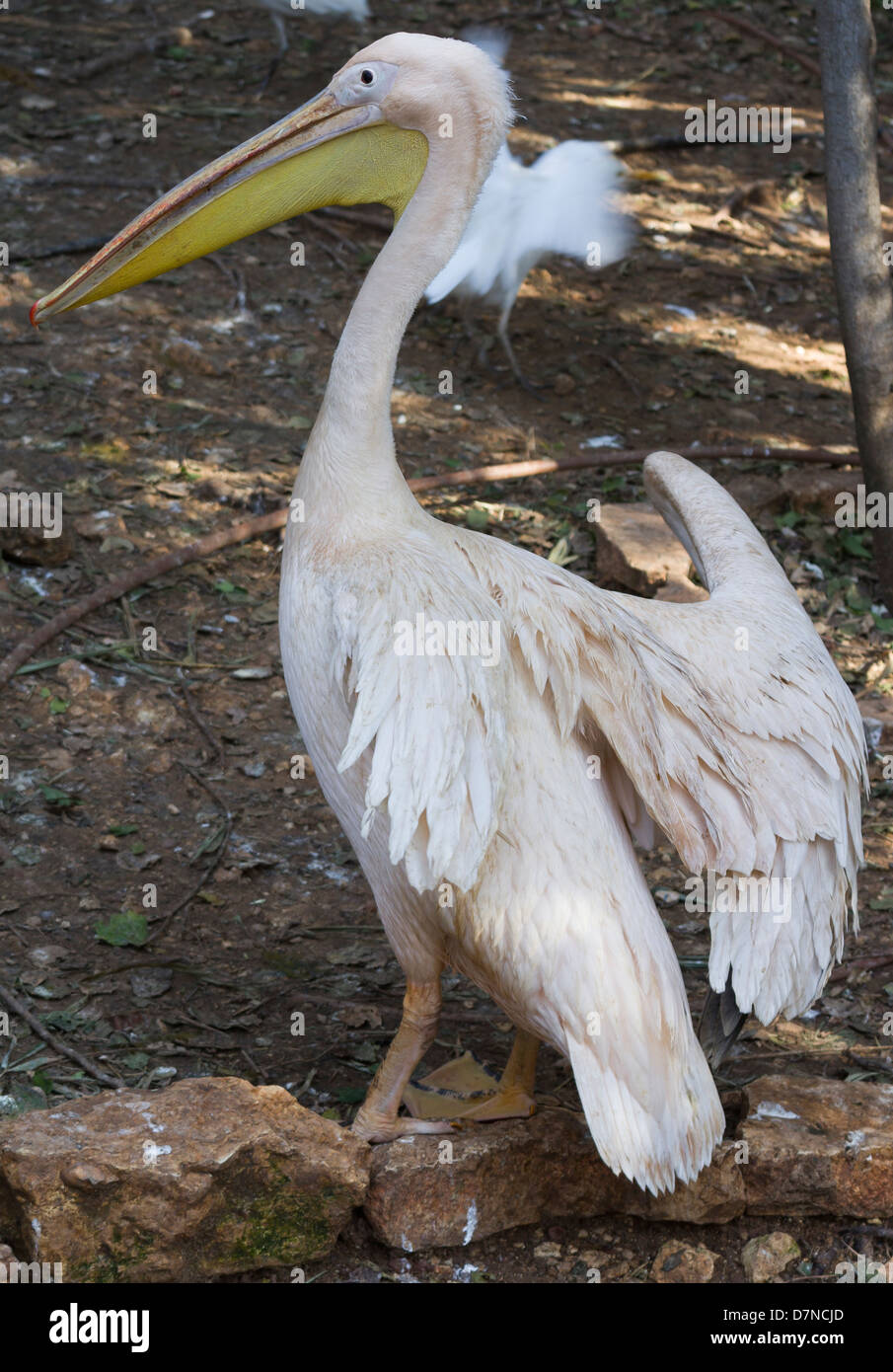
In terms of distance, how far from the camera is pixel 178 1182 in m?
2.33

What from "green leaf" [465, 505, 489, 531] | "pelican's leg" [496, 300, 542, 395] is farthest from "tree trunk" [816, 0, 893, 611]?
"pelican's leg" [496, 300, 542, 395]

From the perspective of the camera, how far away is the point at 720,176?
8125 mm

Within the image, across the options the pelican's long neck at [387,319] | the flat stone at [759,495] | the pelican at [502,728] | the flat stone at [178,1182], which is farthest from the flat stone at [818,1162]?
the flat stone at [759,495]

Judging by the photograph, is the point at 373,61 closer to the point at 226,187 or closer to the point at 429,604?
the point at 226,187

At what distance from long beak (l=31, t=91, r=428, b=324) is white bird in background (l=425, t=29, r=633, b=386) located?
2.88 meters

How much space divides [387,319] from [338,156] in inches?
14.1

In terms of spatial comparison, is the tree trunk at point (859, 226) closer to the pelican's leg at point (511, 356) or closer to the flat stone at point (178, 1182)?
the pelican's leg at point (511, 356)

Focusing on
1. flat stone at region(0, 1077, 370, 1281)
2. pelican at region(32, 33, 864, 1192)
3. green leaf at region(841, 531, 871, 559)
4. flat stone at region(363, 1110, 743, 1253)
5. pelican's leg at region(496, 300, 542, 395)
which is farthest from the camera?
pelican's leg at region(496, 300, 542, 395)

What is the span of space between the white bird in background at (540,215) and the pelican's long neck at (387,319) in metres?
2.94

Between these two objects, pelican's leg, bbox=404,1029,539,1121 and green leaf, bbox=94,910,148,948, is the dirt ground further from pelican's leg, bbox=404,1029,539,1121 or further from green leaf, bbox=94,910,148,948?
pelican's leg, bbox=404,1029,539,1121

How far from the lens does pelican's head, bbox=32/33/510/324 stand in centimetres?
281

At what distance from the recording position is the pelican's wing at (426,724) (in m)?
2.37

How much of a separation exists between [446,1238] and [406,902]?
60 cm

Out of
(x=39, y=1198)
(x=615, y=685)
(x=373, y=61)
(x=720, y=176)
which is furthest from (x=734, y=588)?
(x=720, y=176)
